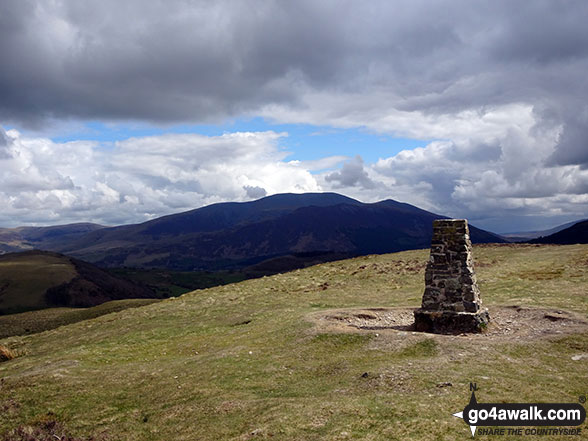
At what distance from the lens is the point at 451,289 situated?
23453 millimetres

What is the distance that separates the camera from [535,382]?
1451 centimetres

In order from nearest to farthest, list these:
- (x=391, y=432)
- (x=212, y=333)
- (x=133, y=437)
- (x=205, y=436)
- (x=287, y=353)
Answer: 1. (x=391, y=432)
2. (x=205, y=436)
3. (x=133, y=437)
4. (x=287, y=353)
5. (x=212, y=333)

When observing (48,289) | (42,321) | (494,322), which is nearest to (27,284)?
(48,289)

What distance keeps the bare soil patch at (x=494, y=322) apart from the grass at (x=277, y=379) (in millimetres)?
1115

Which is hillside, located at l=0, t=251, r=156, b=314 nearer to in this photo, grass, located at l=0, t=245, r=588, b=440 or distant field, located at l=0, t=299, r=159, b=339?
distant field, located at l=0, t=299, r=159, b=339

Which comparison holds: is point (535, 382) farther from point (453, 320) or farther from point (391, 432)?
point (453, 320)

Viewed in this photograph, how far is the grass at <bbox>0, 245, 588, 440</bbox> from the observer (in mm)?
12688

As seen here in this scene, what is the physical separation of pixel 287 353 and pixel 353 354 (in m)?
3.25

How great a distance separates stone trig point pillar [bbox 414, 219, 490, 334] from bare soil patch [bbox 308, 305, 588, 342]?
804 millimetres

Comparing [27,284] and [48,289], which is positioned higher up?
[27,284]

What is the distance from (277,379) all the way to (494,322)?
13.8 m

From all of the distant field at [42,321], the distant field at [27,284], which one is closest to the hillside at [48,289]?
the distant field at [27,284]

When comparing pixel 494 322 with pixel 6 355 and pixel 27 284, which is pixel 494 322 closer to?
pixel 6 355

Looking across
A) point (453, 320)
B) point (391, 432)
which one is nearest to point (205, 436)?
point (391, 432)
